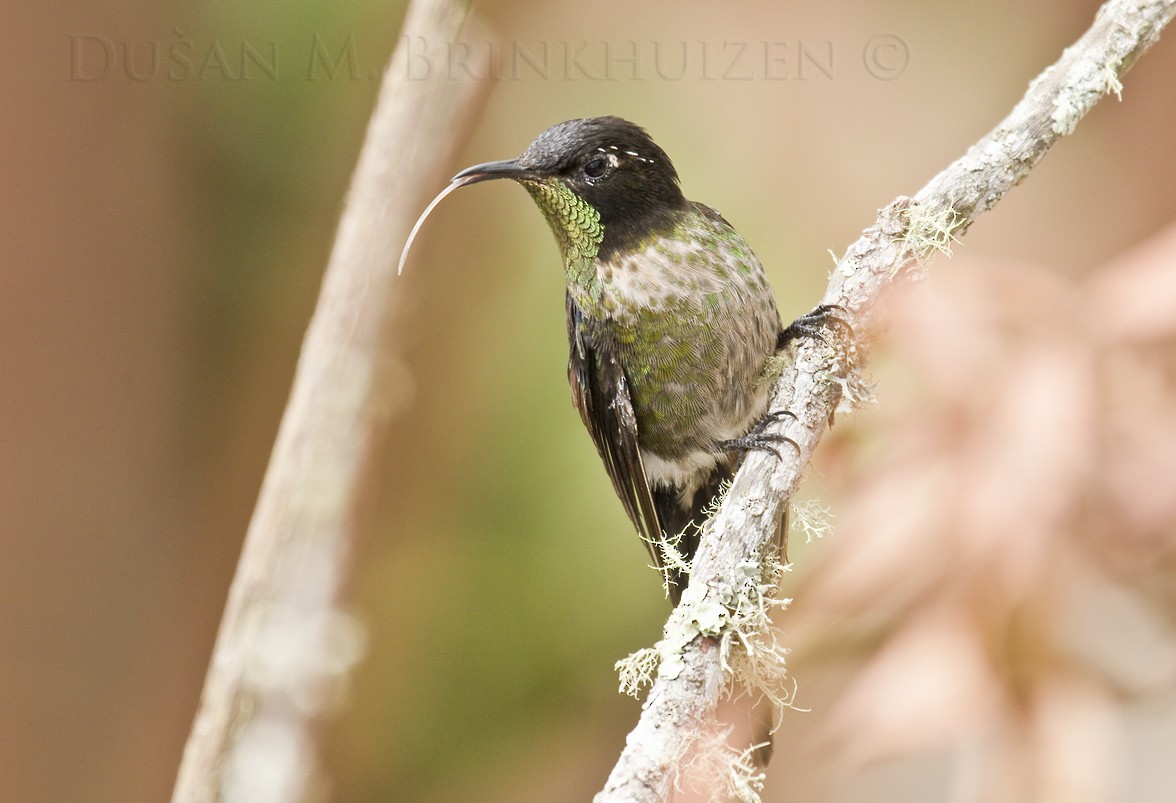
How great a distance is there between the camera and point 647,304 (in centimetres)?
109

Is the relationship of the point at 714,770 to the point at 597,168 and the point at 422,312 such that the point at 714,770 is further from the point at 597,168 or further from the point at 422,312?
the point at 422,312

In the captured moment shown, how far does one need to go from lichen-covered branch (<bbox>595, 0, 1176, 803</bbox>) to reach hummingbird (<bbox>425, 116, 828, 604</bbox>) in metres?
0.11

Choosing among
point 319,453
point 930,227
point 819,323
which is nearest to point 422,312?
point 319,453

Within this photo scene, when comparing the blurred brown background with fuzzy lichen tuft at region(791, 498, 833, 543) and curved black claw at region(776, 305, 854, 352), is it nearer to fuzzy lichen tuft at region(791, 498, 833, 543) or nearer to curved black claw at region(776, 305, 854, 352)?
fuzzy lichen tuft at region(791, 498, 833, 543)

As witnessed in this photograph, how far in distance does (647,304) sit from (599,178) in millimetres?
166

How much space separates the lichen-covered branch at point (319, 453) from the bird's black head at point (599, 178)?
0.69ft

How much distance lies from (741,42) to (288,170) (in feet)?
2.68

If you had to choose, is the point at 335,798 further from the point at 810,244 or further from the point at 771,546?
the point at 810,244

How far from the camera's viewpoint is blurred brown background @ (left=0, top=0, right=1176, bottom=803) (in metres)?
1.35

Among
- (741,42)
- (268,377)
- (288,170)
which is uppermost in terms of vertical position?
(741,42)

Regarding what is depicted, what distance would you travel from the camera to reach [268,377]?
1464mm

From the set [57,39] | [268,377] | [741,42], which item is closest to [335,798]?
[268,377]

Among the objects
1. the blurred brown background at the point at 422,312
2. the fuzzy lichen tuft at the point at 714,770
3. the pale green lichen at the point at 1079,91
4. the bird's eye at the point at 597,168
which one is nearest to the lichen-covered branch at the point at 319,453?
the blurred brown background at the point at 422,312

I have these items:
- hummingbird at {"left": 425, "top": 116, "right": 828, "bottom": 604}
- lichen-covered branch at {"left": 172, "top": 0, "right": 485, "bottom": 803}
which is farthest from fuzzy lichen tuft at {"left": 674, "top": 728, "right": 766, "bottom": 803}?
lichen-covered branch at {"left": 172, "top": 0, "right": 485, "bottom": 803}
